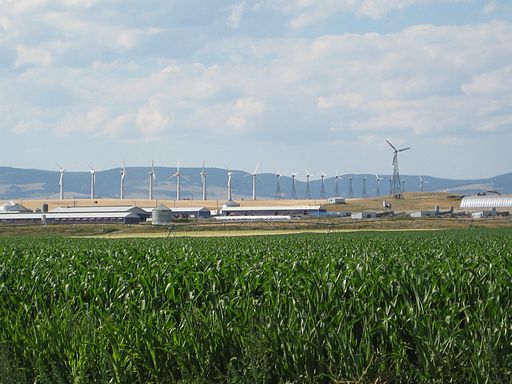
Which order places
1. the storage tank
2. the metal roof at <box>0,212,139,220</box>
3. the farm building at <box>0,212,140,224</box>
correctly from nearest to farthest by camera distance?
1. the storage tank
2. the farm building at <box>0,212,140,224</box>
3. the metal roof at <box>0,212,139,220</box>

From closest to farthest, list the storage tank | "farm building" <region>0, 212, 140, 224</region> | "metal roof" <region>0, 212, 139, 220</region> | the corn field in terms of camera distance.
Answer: the corn field, the storage tank, "farm building" <region>0, 212, 140, 224</region>, "metal roof" <region>0, 212, 139, 220</region>

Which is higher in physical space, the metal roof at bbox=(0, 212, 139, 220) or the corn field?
the corn field

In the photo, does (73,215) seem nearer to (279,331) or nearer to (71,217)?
(71,217)

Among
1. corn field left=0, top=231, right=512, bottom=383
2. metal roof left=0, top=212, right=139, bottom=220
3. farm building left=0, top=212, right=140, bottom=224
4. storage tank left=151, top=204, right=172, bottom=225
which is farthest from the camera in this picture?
metal roof left=0, top=212, right=139, bottom=220

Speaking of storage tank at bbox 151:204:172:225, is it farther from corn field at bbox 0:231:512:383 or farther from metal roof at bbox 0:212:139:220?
corn field at bbox 0:231:512:383

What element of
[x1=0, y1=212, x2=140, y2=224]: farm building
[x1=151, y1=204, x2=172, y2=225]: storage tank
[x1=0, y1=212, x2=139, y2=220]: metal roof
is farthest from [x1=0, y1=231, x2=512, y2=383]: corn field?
[x1=0, y1=212, x2=139, y2=220]: metal roof

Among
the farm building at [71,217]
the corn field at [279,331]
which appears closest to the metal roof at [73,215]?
the farm building at [71,217]

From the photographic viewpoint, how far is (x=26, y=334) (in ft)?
41.6

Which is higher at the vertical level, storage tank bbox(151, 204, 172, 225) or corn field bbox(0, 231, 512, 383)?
corn field bbox(0, 231, 512, 383)

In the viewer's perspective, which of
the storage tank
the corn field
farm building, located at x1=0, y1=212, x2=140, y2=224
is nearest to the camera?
the corn field

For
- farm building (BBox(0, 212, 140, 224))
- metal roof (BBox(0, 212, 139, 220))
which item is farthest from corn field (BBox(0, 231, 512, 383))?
metal roof (BBox(0, 212, 139, 220))

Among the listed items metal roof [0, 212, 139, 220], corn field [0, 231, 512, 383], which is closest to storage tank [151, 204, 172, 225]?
metal roof [0, 212, 139, 220]

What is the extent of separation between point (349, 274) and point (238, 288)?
6.55 feet

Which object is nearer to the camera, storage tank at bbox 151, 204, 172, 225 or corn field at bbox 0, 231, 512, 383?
corn field at bbox 0, 231, 512, 383
